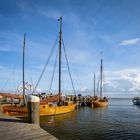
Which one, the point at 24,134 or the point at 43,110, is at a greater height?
the point at 24,134

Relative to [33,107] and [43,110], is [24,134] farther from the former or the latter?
[43,110]

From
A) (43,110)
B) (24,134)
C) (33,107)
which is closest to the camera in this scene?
(24,134)

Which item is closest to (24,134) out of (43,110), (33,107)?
(33,107)

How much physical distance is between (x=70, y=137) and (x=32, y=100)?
11545mm

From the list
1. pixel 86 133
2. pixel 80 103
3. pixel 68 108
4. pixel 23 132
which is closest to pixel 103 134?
pixel 86 133

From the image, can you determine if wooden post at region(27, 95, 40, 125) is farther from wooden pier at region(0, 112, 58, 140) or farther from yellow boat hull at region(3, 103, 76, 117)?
yellow boat hull at region(3, 103, 76, 117)

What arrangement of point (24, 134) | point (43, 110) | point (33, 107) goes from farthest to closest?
point (43, 110) < point (33, 107) < point (24, 134)

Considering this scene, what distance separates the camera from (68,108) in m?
46.9

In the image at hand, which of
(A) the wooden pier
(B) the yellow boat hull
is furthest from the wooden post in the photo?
(B) the yellow boat hull

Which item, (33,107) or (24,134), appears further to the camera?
(33,107)

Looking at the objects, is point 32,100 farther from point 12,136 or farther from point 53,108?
point 53,108

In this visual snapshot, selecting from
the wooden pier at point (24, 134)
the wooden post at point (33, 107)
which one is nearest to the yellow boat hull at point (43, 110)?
the wooden post at point (33, 107)

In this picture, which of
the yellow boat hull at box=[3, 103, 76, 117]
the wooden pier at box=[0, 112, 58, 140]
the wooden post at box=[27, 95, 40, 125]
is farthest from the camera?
the yellow boat hull at box=[3, 103, 76, 117]

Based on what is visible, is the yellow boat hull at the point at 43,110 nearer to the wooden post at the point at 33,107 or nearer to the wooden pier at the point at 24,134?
the wooden post at the point at 33,107
